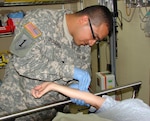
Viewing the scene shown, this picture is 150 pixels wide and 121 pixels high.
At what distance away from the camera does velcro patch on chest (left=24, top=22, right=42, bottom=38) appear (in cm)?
134

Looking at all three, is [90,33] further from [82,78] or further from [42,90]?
[42,90]

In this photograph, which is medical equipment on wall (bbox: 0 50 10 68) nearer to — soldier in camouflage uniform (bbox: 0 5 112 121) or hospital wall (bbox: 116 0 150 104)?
soldier in camouflage uniform (bbox: 0 5 112 121)

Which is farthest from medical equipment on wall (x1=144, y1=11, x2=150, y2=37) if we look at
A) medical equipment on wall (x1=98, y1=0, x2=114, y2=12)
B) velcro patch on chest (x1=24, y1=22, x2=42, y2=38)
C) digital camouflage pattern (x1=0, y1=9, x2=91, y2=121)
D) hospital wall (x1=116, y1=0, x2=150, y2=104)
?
velcro patch on chest (x1=24, y1=22, x2=42, y2=38)

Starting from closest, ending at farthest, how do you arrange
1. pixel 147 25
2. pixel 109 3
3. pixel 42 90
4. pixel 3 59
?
pixel 42 90
pixel 147 25
pixel 109 3
pixel 3 59

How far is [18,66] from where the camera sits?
134 centimetres

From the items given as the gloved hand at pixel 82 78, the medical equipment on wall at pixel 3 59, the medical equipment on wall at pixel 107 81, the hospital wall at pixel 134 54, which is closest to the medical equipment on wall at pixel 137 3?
the hospital wall at pixel 134 54

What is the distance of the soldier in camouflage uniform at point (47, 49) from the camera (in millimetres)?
1336

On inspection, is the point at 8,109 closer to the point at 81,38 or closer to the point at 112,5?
the point at 81,38

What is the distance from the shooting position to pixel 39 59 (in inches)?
52.9

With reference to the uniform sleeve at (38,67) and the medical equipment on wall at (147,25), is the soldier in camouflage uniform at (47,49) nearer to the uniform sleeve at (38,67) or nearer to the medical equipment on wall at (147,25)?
the uniform sleeve at (38,67)

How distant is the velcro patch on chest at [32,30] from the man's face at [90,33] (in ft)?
0.75

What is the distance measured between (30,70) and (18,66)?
74 mm

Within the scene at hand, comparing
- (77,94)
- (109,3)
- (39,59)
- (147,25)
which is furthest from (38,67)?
(109,3)

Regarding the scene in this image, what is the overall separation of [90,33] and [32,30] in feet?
1.10
